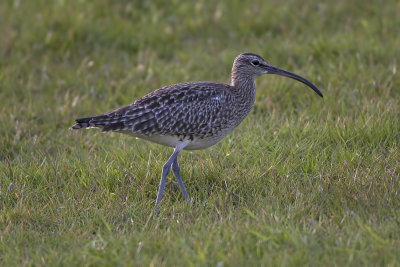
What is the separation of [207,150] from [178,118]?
3.56 feet

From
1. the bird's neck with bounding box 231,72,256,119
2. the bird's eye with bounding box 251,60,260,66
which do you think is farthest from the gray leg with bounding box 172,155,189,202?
the bird's eye with bounding box 251,60,260,66

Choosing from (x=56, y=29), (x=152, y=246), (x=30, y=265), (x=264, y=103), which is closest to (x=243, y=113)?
(x=264, y=103)

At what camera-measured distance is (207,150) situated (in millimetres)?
7895

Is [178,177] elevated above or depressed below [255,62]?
below

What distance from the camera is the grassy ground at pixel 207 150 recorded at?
5.39m

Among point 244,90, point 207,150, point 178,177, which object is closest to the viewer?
point 178,177

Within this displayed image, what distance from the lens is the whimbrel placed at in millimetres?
6828

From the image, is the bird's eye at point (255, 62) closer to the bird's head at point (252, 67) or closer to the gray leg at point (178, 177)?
the bird's head at point (252, 67)

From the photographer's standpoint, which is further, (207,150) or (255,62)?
(207,150)

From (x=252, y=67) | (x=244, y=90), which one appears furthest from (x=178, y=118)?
(x=252, y=67)

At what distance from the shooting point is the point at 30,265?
5.29 metres

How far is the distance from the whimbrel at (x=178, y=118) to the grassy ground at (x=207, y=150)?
393 millimetres

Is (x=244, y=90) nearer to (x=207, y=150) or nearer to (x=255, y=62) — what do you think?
(x=255, y=62)

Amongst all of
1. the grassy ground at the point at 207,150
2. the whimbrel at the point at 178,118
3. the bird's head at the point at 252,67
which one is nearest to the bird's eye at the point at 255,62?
the bird's head at the point at 252,67
